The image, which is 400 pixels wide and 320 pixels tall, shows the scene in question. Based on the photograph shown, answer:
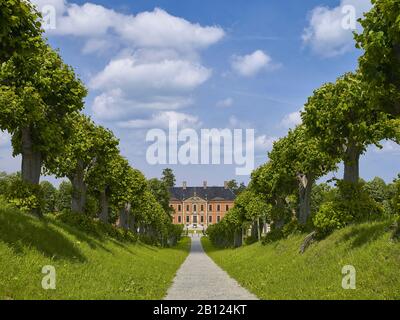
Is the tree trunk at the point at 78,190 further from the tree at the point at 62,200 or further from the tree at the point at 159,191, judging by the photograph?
the tree at the point at 159,191

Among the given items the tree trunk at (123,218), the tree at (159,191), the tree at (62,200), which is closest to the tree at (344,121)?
the tree trunk at (123,218)

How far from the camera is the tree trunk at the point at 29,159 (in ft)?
75.5

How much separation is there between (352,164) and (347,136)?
1.83 meters

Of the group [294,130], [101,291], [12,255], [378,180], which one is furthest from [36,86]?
[378,180]

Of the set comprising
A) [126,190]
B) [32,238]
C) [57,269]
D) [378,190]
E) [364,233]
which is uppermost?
[378,190]

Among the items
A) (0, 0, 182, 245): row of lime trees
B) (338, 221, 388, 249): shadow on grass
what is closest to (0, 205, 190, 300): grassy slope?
(0, 0, 182, 245): row of lime trees

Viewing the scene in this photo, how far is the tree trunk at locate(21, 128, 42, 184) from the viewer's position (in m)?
23.0

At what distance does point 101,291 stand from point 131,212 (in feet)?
142

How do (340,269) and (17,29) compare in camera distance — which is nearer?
(17,29)

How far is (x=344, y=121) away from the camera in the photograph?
2208cm

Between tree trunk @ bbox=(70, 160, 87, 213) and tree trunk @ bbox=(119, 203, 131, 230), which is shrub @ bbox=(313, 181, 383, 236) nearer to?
tree trunk @ bbox=(70, 160, 87, 213)

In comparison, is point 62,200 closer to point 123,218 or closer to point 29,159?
Answer: point 123,218

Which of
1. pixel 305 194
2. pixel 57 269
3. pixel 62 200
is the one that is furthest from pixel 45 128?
pixel 62 200

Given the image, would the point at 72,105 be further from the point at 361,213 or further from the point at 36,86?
the point at 361,213
